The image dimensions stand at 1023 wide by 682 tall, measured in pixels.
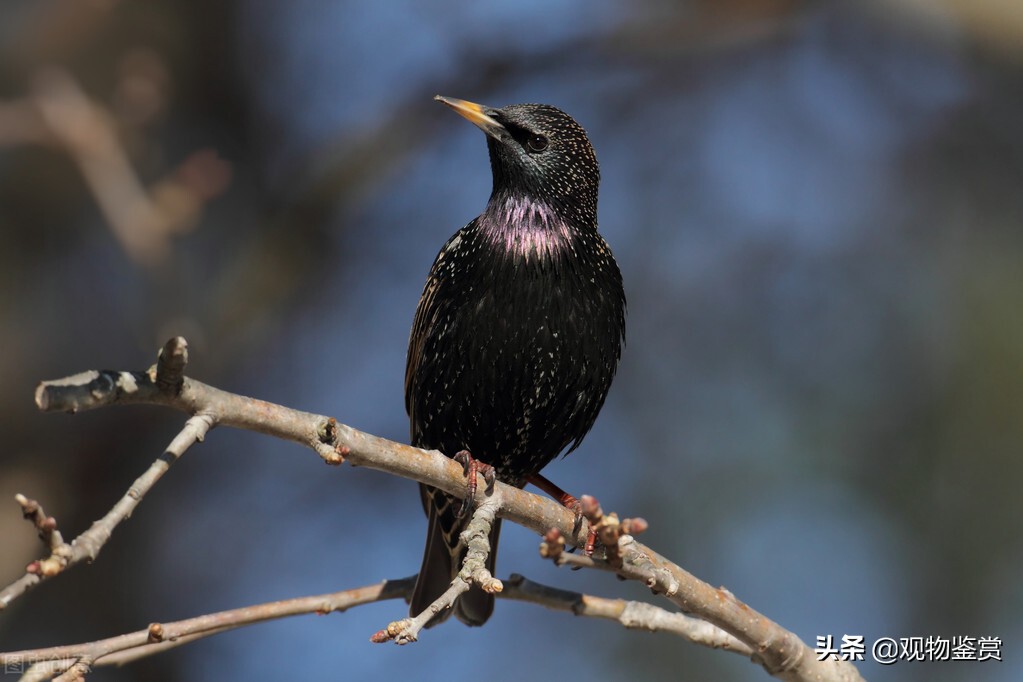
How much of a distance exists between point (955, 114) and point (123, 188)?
5.70m

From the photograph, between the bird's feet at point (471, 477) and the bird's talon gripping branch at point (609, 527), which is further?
the bird's feet at point (471, 477)

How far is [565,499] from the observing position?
4.35 meters

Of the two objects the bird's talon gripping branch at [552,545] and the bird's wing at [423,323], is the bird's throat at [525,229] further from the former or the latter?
the bird's talon gripping branch at [552,545]

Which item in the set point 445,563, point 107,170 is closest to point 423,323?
point 445,563

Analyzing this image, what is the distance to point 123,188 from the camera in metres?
4.77

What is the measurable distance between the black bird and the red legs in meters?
0.05

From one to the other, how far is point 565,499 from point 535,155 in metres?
1.28

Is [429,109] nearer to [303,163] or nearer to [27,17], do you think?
[303,163]

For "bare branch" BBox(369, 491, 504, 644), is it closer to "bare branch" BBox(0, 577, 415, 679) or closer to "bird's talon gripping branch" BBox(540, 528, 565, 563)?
"bird's talon gripping branch" BBox(540, 528, 565, 563)

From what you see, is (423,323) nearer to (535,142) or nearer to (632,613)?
(535,142)

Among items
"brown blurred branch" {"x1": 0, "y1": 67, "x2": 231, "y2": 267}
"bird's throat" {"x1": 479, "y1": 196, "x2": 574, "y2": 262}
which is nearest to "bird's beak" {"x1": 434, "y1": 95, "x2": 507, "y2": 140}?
"bird's throat" {"x1": 479, "y1": 196, "x2": 574, "y2": 262}

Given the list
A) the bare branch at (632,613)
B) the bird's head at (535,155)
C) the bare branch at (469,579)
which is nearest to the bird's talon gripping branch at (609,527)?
the bare branch at (469,579)

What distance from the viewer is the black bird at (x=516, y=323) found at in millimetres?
4242

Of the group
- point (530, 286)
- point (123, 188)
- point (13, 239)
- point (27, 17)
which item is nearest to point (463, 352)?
point (530, 286)
